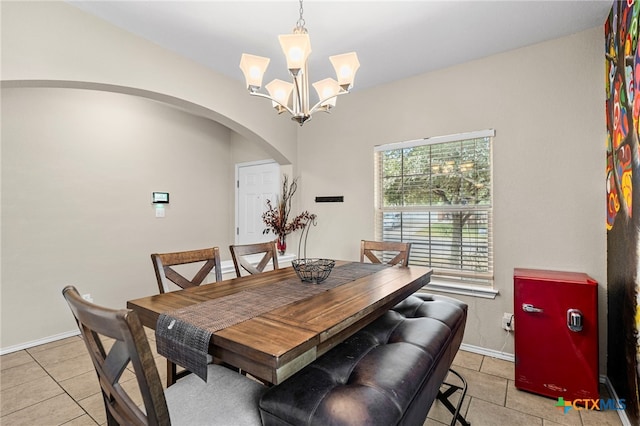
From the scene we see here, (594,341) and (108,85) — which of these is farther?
(108,85)

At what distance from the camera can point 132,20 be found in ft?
7.53

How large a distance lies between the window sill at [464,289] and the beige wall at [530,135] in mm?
62

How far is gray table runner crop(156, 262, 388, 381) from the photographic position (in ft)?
3.48

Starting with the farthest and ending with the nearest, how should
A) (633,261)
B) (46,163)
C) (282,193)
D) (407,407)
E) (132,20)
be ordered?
(282,193), (46,163), (132,20), (633,261), (407,407)

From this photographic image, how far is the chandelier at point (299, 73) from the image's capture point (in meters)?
1.70

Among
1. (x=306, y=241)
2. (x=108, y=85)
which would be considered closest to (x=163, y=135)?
(x=108, y=85)

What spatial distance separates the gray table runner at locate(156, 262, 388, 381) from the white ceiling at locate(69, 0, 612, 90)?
1.93 metres

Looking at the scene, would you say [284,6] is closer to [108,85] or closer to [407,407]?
[108,85]

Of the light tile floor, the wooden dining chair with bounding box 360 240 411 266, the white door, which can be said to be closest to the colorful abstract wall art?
the light tile floor

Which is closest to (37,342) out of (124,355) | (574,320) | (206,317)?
(206,317)

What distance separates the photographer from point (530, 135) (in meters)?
2.58

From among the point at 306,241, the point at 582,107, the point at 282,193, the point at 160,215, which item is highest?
the point at 582,107

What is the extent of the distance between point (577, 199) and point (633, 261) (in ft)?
2.69

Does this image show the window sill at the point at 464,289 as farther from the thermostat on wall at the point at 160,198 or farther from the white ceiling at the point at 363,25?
the thermostat on wall at the point at 160,198
